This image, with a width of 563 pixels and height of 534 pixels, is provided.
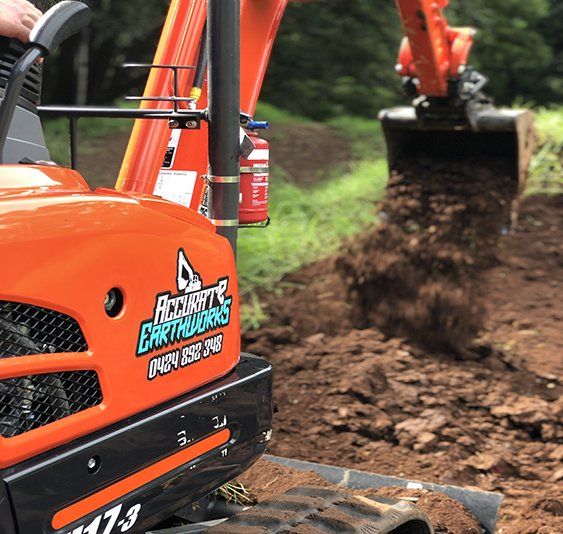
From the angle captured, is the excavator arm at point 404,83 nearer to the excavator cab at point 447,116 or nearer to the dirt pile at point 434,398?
the excavator cab at point 447,116

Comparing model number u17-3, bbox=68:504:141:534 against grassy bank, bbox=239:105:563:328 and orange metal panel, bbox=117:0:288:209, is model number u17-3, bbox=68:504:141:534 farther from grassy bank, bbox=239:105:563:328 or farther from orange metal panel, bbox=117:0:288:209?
grassy bank, bbox=239:105:563:328

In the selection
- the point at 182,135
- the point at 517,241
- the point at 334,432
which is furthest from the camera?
the point at 517,241

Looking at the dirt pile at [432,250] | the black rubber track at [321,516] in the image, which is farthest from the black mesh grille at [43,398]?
the dirt pile at [432,250]

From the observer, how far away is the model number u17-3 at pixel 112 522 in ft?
5.67

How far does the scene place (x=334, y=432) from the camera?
13.1 feet

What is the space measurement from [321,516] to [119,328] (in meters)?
0.67

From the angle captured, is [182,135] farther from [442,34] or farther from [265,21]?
[442,34]

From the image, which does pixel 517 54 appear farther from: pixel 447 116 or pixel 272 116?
pixel 447 116

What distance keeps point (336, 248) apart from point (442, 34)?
226cm

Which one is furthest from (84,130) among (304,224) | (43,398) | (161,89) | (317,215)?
(43,398)

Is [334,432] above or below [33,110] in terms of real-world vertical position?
below

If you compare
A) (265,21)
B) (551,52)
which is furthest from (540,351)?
(551,52)

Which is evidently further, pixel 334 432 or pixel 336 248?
pixel 336 248

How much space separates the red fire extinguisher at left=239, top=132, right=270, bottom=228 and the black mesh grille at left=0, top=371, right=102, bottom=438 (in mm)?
813
